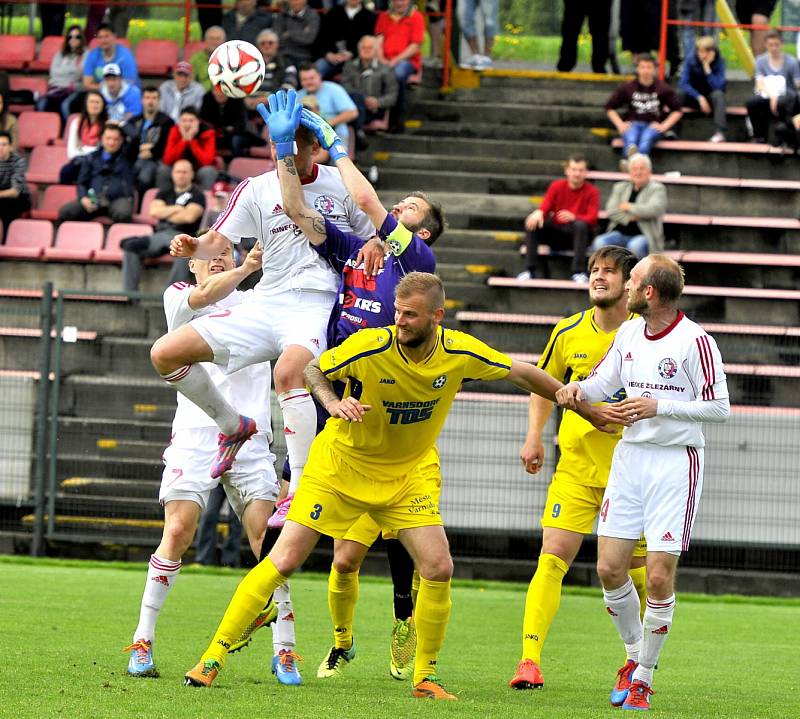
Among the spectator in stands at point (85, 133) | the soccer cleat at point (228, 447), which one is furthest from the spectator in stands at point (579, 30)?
the soccer cleat at point (228, 447)

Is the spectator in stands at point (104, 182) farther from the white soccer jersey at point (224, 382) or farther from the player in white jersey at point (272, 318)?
the player in white jersey at point (272, 318)

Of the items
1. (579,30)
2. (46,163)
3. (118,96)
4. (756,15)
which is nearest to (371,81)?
(118,96)

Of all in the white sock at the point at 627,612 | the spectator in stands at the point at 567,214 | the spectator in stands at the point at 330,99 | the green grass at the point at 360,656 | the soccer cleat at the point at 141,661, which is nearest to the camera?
the green grass at the point at 360,656

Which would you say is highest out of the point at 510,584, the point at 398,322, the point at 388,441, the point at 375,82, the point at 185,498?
the point at 375,82

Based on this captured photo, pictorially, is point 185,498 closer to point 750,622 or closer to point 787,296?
point 750,622

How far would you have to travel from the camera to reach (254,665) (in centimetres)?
830

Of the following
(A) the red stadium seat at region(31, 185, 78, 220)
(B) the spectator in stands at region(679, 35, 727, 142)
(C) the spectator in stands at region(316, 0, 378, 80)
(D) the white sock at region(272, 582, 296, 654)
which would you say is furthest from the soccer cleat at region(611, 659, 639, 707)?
(C) the spectator in stands at region(316, 0, 378, 80)

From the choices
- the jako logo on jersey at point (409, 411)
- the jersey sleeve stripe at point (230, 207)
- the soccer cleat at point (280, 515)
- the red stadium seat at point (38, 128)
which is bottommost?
the soccer cleat at point (280, 515)

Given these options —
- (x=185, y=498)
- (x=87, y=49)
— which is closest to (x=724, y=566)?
(x=185, y=498)

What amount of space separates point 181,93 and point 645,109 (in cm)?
597

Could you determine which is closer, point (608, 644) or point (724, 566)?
point (608, 644)

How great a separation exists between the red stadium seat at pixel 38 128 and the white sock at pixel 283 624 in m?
13.0

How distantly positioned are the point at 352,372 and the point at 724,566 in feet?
26.6

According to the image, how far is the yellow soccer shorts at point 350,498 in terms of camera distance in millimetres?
7129
